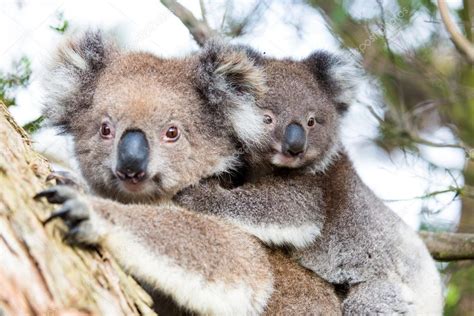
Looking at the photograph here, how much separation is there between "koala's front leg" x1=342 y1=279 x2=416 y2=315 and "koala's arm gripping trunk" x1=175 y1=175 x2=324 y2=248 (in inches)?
18.2

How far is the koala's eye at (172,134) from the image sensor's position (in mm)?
3482

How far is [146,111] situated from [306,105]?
4.50 ft

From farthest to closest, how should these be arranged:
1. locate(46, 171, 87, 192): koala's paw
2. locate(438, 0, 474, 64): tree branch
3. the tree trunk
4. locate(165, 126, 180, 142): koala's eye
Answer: locate(438, 0, 474, 64): tree branch, locate(165, 126, 180, 142): koala's eye, locate(46, 171, 87, 192): koala's paw, the tree trunk

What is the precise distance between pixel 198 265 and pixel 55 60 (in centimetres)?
165

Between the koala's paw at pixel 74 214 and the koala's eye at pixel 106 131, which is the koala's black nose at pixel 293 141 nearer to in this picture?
the koala's eye at pixel 106 131

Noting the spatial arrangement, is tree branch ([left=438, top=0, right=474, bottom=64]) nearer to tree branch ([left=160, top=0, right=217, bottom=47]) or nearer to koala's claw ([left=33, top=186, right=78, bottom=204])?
tree branch ([left=160, top=0, right=217, bottom=47])

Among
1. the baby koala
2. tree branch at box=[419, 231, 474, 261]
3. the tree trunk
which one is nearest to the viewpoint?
the tree trunk

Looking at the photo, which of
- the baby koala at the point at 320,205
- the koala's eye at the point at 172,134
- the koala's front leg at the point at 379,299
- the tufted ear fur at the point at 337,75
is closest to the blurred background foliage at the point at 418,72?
the tufted ear fur at the point at 337,75

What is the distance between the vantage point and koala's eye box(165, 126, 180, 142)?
11.4 feet

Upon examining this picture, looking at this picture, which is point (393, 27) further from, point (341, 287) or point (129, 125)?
point (129, 125)

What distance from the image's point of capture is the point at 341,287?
13.5 feet

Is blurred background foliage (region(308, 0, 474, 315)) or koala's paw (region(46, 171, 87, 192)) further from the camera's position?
blurred background foliage (region(308, 0, 474, 315))

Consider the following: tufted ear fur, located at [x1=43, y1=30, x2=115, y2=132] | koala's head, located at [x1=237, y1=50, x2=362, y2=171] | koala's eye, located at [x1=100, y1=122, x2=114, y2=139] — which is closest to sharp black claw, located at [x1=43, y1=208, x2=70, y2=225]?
koala's eye, located at [x1=100, y1=122, x2=114, y2=139]

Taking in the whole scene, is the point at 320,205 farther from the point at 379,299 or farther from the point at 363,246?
the point at 379,299
